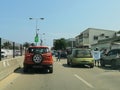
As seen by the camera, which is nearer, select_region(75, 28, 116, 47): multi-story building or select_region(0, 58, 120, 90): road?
select_region(0, 58, 120, 90): road

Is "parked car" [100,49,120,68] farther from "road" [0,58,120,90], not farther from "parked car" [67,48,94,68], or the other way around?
"road" [0,58,120,90]

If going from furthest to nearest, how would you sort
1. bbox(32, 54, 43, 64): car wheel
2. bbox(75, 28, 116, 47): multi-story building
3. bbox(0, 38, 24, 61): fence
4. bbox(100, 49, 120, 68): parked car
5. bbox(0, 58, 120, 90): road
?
1. bbox(75, 28, 116, 47): multi-story building
2. bbox(100, 49, 120, 68): parked car
3. bbox(0, 38, 24, 61): fence
4. bbox(32, 54, 43, 64): car wheel
5. bbox(0, 58, 120, 90): road

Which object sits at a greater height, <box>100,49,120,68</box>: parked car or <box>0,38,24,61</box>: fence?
<box>0,38,24,61</box>: fence

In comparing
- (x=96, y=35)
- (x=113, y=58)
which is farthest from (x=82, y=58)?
(x=96, y=35)

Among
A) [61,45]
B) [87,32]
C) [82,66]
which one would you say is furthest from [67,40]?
[82,66]

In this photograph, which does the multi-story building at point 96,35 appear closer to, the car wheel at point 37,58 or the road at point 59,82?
the car wheel at point 37,58

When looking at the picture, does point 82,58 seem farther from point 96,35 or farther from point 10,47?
point 96,35

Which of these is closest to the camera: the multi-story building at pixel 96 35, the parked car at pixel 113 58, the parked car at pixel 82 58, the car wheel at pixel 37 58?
the car wheel at pixel 37 58

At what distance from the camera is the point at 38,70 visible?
87.1 ft

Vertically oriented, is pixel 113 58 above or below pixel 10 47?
below

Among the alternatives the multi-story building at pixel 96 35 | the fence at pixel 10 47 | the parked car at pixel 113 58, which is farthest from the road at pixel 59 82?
the multi-story building at pixel 96 35

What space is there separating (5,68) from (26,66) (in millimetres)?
3006

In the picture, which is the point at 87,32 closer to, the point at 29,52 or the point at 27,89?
the point at 29,52

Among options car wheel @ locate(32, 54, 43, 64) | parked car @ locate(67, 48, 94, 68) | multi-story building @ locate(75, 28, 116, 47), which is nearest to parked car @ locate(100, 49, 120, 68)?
parked car @ locate(67, 48, 94, 68)
